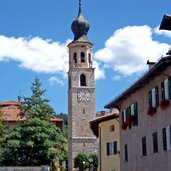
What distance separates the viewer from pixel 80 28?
3848 inches

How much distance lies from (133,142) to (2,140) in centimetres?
1882

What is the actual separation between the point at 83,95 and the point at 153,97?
6528 cm

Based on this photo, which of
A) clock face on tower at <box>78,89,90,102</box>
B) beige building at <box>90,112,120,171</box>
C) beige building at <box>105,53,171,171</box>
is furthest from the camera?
clock face on tower at <box>78,89,90,102</box>

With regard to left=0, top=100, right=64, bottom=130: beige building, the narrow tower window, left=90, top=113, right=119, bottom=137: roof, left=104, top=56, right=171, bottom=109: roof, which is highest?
the narrow tower window

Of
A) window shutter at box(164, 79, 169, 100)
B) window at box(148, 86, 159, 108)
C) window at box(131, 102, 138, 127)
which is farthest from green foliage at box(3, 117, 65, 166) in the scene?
window shutter at box(164, 79, 169, 100)

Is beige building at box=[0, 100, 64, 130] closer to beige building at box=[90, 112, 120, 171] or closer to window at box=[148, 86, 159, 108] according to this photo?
beige building at box=[90, 112, 120, 171]

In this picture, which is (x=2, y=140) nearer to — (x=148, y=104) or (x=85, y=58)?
(x=148, y=104)

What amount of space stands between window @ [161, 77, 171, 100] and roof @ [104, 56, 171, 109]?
813 mm

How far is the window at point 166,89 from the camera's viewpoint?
86.5ft

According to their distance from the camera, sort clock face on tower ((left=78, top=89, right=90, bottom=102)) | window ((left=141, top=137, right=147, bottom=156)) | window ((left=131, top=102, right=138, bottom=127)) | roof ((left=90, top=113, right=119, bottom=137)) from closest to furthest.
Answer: window ((left=141, top=137, right=147, bottom=156)), window ((left=131, top=102, right=138, bottom=127)), roof ((left=90, top=113, right=119, bottom=137)), clock face on tower ((left=78, top=89, right=90, bottom=102))

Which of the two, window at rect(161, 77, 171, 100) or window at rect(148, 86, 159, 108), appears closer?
window at rect(161, 77, 171, 100)

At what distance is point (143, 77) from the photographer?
29.6 meters

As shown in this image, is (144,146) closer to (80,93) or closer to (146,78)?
(146,78)

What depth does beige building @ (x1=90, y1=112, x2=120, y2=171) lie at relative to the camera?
45.5 meters
